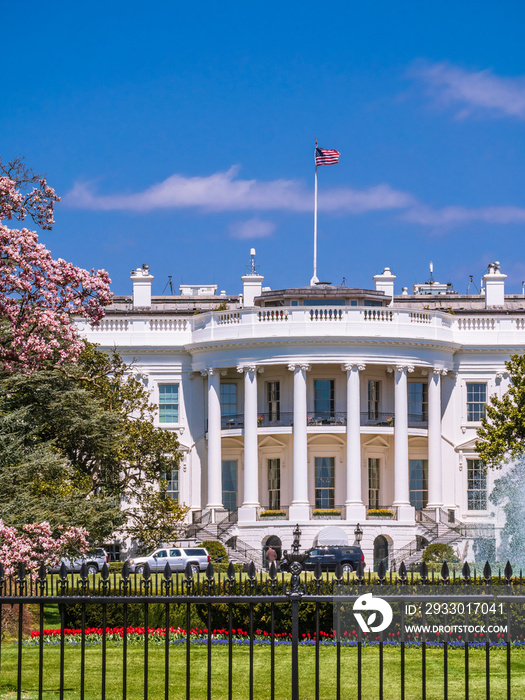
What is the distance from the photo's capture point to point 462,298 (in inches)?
3017

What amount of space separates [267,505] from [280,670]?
40860mm

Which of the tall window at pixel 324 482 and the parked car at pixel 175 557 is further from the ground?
the tall window at pixel 324 482

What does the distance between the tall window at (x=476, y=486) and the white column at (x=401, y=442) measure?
188 inches

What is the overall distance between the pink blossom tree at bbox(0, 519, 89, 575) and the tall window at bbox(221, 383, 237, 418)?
34415 mm

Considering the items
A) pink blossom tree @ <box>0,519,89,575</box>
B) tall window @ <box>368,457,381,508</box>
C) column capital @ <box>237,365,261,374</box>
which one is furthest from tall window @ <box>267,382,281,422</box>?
pink blossom tree @ <box>0,519,89,575</box>

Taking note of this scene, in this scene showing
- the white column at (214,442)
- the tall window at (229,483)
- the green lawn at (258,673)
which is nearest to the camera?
the green lawn at (258,673)

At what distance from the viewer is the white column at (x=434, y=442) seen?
60.1 metres

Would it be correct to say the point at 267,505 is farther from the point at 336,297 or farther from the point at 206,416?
the point at 336,297

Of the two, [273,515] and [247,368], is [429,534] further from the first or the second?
[247,368]

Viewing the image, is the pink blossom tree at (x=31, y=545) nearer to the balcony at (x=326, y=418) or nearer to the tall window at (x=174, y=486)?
the balcony at (x=326, y=418)

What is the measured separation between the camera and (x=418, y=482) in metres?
61.9

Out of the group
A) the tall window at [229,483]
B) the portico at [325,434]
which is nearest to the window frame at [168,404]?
the portico at [325,434]

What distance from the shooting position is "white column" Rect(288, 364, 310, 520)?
5803 centimetres

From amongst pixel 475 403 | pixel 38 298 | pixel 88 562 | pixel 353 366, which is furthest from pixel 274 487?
pixel 38 298
